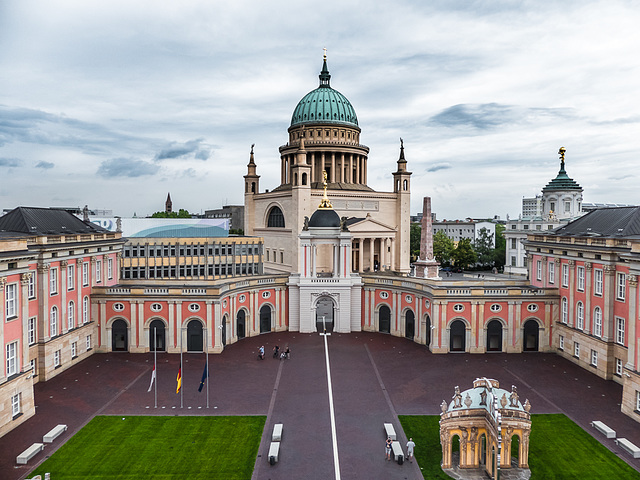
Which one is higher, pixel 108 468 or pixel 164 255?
pixel 164 255

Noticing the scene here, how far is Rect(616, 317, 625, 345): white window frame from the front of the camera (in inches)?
1545

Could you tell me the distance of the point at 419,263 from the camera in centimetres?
6256

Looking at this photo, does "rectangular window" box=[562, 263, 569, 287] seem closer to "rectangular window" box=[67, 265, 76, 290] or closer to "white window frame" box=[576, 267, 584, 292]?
"white window frame" box=[576, 267, 584, 292]

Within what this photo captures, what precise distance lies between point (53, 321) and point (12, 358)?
10.2 meters

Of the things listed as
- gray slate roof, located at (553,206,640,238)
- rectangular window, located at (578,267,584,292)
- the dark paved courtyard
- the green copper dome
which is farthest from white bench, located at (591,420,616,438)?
the green copper dome

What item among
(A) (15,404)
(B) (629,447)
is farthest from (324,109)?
(B) (629,447)

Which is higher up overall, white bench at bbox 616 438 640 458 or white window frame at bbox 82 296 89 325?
white window frame at bbox 82 296 89 325

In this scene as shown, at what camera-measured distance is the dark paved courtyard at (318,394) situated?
90.9ft

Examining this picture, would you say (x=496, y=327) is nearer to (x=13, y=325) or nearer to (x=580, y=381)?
(x=580, y=381)

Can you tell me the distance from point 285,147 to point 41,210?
4725cm

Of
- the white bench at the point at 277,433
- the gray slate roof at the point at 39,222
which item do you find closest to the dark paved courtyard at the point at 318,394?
the white bench at the point at 277,433

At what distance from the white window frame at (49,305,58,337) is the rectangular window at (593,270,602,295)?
1754 inches

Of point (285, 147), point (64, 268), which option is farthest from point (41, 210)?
point (285, 147)

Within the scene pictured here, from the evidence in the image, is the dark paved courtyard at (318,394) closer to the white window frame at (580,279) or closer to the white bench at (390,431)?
the white bench at (390,431)
